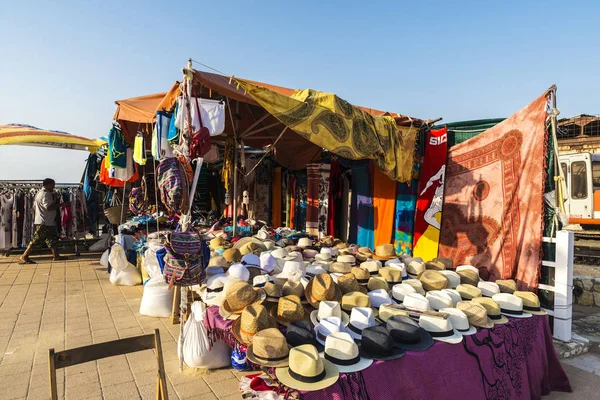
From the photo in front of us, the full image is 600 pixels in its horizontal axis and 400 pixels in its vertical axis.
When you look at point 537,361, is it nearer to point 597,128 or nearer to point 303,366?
point 303,366

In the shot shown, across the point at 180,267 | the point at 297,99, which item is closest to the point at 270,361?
the point at 180,267

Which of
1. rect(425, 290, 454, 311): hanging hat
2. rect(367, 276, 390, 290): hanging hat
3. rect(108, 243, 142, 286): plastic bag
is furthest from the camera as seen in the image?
rect(108, 243, 142, 286): plastic bag

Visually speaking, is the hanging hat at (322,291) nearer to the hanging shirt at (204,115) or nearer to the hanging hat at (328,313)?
the hanging hat at (328,313)

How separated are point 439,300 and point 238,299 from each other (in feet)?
5.70

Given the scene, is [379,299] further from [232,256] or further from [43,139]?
[43,139]

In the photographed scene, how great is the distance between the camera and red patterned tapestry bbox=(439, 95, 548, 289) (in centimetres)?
401

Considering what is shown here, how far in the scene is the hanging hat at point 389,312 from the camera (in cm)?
274

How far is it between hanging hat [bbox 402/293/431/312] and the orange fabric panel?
9.69 ft

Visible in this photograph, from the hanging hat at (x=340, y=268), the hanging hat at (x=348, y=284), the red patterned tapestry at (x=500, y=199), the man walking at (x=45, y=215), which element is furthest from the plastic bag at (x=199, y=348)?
the man walking at (x=45, y=215)

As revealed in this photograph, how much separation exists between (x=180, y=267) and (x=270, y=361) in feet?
4.36

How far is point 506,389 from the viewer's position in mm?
2652

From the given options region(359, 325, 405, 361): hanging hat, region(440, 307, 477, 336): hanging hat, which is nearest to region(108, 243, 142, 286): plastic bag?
region(359, 325, 405, 361): hanging hat

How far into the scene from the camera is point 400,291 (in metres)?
3.23

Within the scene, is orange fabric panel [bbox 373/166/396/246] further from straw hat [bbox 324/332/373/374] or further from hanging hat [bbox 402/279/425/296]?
straw hat [bbox 324/332/373/374]
